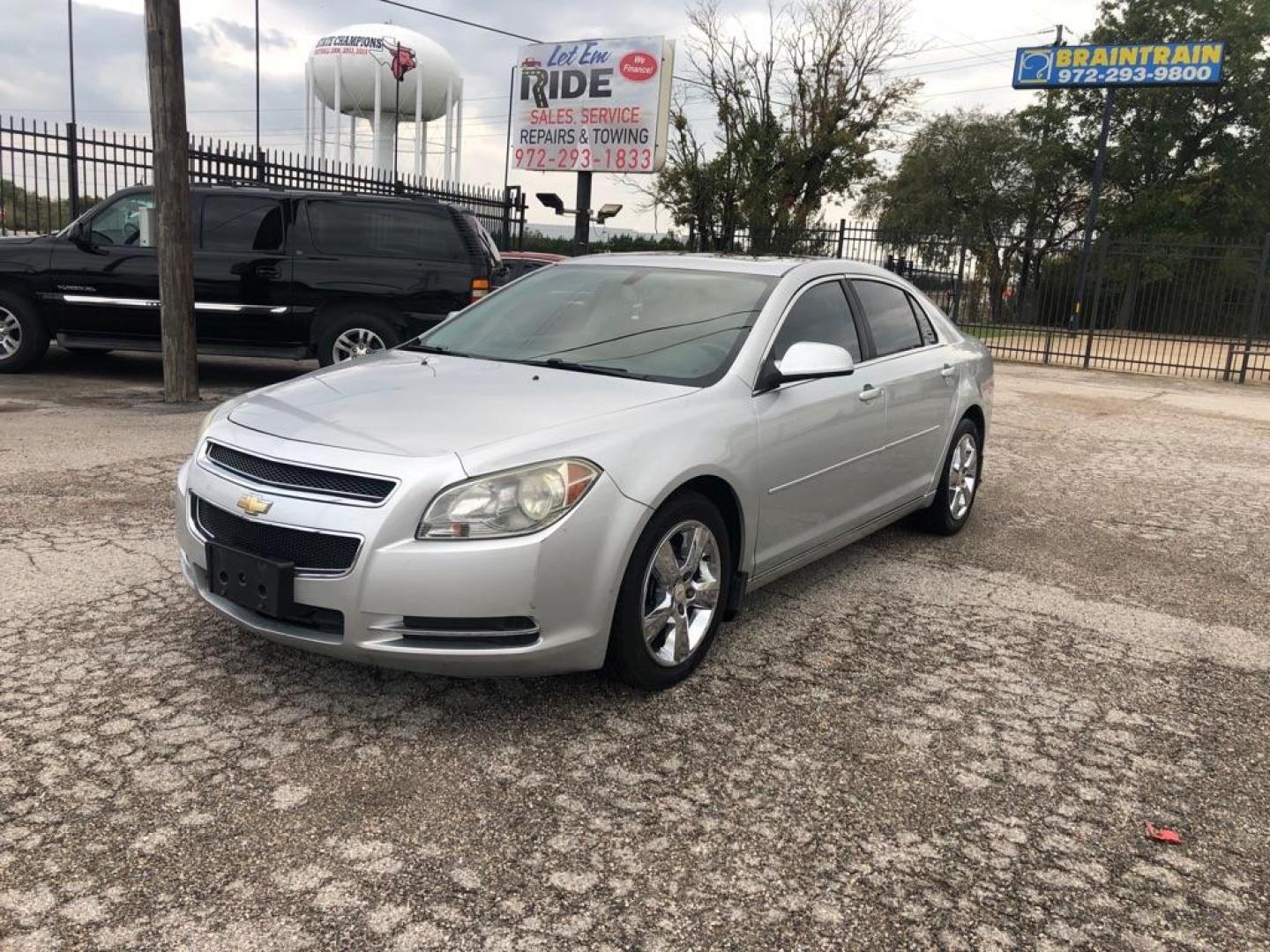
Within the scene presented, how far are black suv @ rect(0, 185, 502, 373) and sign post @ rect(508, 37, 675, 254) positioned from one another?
385 inches

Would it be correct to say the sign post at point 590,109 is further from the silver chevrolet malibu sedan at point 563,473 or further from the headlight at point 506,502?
the headlight at point 506,502

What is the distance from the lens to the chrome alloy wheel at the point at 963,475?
580 cm

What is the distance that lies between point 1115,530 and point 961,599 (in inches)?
83.4

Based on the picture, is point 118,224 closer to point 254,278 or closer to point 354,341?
point 254,278

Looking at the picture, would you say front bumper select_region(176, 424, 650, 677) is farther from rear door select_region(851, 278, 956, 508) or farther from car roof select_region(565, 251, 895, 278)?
rear door select_region(851, 278, 956, 508)

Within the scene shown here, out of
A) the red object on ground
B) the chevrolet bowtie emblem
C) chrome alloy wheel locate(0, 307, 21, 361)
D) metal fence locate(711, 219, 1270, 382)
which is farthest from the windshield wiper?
metal fence locate(711, 219, 1270, 382)

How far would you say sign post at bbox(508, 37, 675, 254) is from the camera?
18484 millimetres

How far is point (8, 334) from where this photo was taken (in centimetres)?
989

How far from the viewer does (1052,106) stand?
36.2 m

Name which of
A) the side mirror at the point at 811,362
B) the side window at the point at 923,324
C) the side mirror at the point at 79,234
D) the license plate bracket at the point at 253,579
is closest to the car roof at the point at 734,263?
the side window at the point at 923,324

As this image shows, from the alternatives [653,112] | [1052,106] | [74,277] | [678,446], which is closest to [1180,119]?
[1052,106]

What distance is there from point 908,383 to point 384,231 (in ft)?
21.2

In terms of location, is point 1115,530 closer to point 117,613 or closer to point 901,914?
point 901,914

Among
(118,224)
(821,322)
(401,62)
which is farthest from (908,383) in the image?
(401,62)
